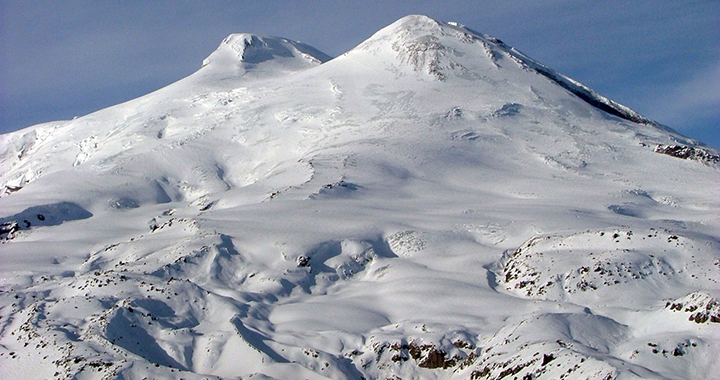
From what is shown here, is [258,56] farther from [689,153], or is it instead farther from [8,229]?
[689,153]

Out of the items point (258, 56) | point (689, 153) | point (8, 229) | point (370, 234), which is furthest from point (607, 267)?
point (258, 56)

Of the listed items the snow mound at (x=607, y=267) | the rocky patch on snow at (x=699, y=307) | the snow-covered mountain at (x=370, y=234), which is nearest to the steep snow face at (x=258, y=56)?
the snow-covered mountain at (x=370, y=234)

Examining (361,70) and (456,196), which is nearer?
(456,196)

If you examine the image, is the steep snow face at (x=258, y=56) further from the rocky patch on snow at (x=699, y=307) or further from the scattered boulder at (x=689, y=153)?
the rocky patch on snow at (x=699, y=307)

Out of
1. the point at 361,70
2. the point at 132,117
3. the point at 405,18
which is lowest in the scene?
the point at 132,117

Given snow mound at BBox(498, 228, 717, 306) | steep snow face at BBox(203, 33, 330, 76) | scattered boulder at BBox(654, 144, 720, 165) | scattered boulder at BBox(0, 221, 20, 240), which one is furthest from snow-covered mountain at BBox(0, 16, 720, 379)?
Result: steep snow face at BBox(203, 33, 330, 76)

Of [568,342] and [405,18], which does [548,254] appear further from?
[405,18]

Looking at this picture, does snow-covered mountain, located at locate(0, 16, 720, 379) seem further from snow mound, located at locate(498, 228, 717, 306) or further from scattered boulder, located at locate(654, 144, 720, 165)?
scattered boulder, located at locate(654, 144, 720, 165)

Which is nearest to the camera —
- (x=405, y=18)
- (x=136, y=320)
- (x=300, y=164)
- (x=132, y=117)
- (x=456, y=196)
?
(x=136, y=320)

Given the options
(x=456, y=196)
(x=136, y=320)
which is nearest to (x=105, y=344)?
(x=136, y=320)
